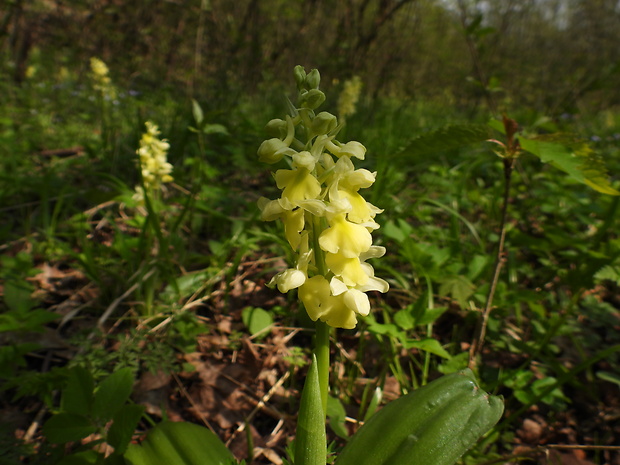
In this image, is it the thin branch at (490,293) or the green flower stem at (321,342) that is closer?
the green flower stem at (321,342)

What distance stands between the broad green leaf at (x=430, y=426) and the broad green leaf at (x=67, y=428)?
0.75 m

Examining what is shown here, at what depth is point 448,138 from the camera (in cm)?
145

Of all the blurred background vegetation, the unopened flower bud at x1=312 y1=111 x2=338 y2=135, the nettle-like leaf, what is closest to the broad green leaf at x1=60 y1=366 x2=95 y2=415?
the unopened flower bud at x1=312 y1=111 x2=338 y2=135

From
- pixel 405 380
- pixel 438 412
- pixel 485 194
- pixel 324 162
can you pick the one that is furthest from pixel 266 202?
pixel 485 194

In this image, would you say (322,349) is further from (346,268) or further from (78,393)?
(78,393)

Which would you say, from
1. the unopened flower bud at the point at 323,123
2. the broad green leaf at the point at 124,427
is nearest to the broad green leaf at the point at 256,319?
the broad green leaf at the point at 124,427

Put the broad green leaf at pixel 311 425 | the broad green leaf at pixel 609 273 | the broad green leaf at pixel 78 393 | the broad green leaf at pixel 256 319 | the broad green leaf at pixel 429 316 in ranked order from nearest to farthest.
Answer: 1. the broad green leaf at pixel 311 425
2. the broad green leaf at pixel 78 393
3. the broad green leaf at pixel 429 316
4. the broad green leaf at pixel 609 273
5. the broad green leaf at pixel 256 319

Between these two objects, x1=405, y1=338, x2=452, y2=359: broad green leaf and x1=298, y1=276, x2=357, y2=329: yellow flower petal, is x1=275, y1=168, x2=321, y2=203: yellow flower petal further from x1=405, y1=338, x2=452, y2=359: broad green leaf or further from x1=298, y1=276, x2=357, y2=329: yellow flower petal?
x1=405, y1=338, x2=452, y2=359: broad green leaf

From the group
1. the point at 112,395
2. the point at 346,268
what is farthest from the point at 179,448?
the point at 346,268

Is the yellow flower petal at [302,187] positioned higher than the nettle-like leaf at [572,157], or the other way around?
the nettle-like leaf at [572,157]

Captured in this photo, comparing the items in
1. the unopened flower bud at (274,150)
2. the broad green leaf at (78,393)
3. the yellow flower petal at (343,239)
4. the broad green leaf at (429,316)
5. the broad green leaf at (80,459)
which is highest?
the unopened flower bud at (274,150)

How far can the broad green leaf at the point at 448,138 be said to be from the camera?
1.40m

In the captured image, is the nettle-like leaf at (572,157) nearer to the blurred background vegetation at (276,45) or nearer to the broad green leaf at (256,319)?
the broad green leaf at (256,319)

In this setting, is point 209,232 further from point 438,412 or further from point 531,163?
point 531,163
